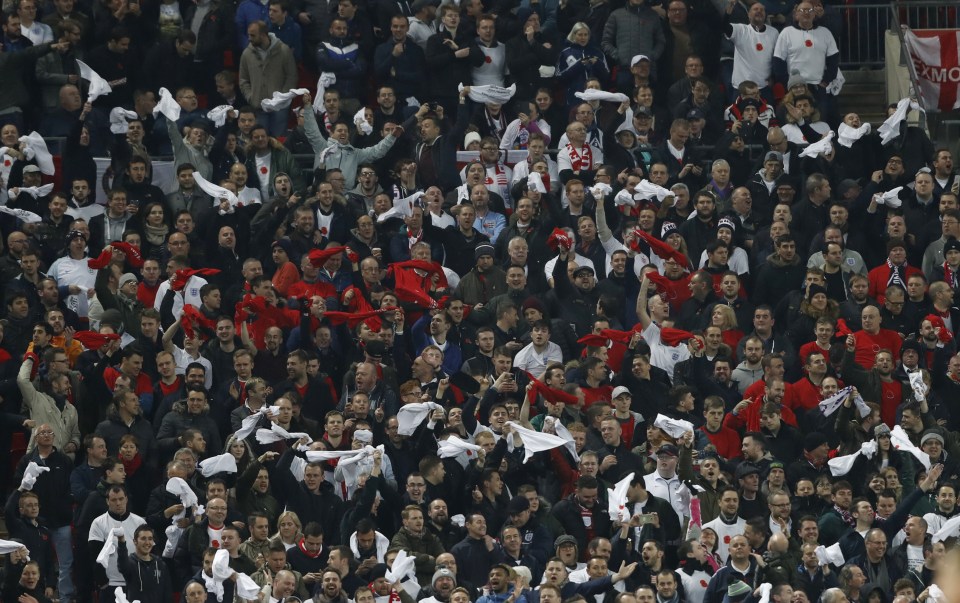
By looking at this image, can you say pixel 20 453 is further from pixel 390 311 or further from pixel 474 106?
pixel 474 106

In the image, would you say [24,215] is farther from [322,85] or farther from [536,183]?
[536,183]

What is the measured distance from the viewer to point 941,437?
66.1 ft

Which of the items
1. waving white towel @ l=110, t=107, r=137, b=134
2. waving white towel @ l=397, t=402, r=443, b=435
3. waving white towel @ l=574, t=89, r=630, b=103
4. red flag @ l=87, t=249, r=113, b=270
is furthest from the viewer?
waving white towel @ l=574, t=89, r=630, b=103

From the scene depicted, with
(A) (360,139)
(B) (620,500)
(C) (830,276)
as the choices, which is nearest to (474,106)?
(A) (360,139)

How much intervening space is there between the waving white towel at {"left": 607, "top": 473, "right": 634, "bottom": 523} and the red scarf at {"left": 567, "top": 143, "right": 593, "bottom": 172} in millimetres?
5210

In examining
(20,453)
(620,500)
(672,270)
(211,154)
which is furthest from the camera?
(211,154)

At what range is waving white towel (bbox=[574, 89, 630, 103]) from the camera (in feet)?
79.2

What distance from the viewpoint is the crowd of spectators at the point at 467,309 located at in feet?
62.3

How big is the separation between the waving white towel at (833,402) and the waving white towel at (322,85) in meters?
7.10

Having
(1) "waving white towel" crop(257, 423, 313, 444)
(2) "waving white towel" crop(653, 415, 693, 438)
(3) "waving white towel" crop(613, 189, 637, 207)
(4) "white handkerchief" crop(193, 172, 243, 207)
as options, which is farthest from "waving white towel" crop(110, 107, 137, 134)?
(2) "waving white towel" crop(653, 415, 693, 438)

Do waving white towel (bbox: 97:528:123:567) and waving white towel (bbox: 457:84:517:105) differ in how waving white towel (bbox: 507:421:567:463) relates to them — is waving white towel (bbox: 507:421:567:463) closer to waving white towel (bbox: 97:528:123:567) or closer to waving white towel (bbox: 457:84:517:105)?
waving white towel (bbox: 97:528:123:567)

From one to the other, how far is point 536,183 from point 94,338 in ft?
15.9

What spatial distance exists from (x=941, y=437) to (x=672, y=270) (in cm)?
331

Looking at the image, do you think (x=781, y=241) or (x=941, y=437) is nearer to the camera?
(x=941, y=437)
